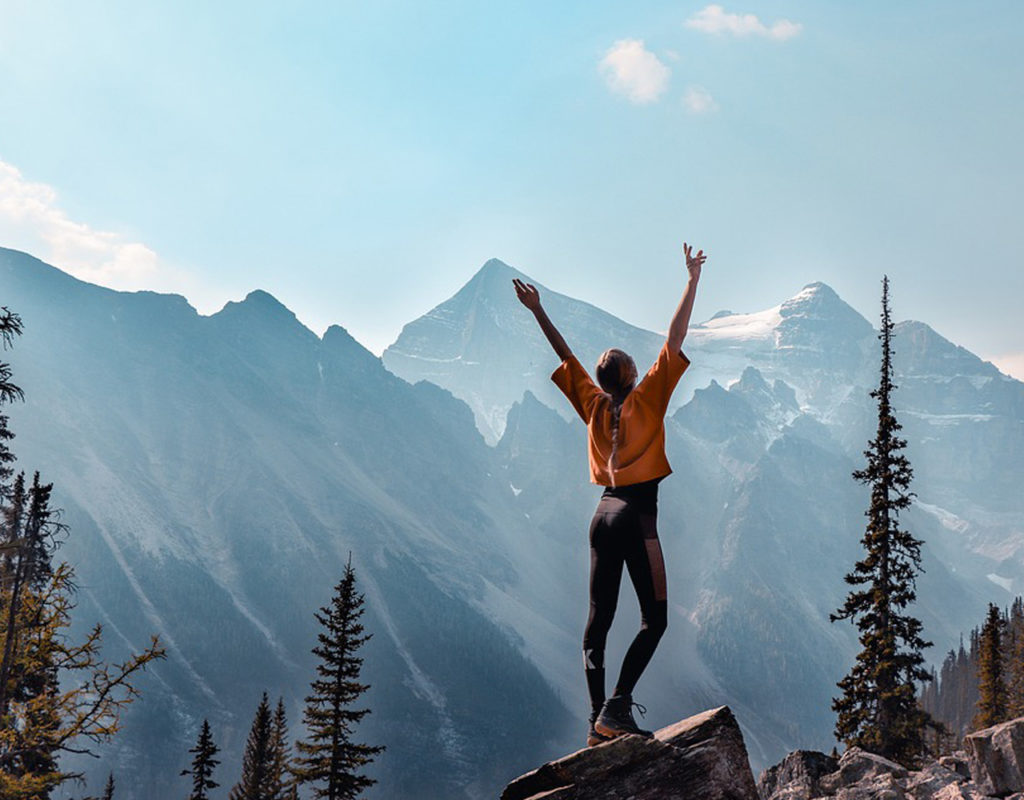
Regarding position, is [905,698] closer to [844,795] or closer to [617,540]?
[844,795]

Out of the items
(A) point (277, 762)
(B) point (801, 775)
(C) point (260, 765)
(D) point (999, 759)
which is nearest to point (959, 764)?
(D) point (999, 759)

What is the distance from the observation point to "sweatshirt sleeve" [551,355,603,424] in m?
9.34

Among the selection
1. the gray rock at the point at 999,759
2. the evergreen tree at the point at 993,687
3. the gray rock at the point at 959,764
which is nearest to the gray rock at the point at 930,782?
the gray rock at the point at 999,759

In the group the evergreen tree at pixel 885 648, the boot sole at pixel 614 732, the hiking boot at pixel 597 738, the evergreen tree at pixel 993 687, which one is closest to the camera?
the boot sole at pixel 614 732

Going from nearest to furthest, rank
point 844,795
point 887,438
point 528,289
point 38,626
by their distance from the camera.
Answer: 1. point 528,289
2. point 844,795
3. point 38,626
4. point 887,438

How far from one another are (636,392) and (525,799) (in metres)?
3.93

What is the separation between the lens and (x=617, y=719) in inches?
340

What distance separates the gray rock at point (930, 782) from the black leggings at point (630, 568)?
9.66 m

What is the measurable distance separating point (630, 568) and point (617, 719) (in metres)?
1.41

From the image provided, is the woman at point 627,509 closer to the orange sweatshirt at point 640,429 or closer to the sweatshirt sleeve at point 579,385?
the orange sweatshirt at point 640,429

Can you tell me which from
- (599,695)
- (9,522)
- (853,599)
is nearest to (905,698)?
(853,599)

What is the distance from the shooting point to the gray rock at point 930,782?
616 inches

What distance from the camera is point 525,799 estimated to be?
8.55 meters

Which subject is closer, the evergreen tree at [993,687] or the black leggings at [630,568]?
the black leggings at [630,568]
